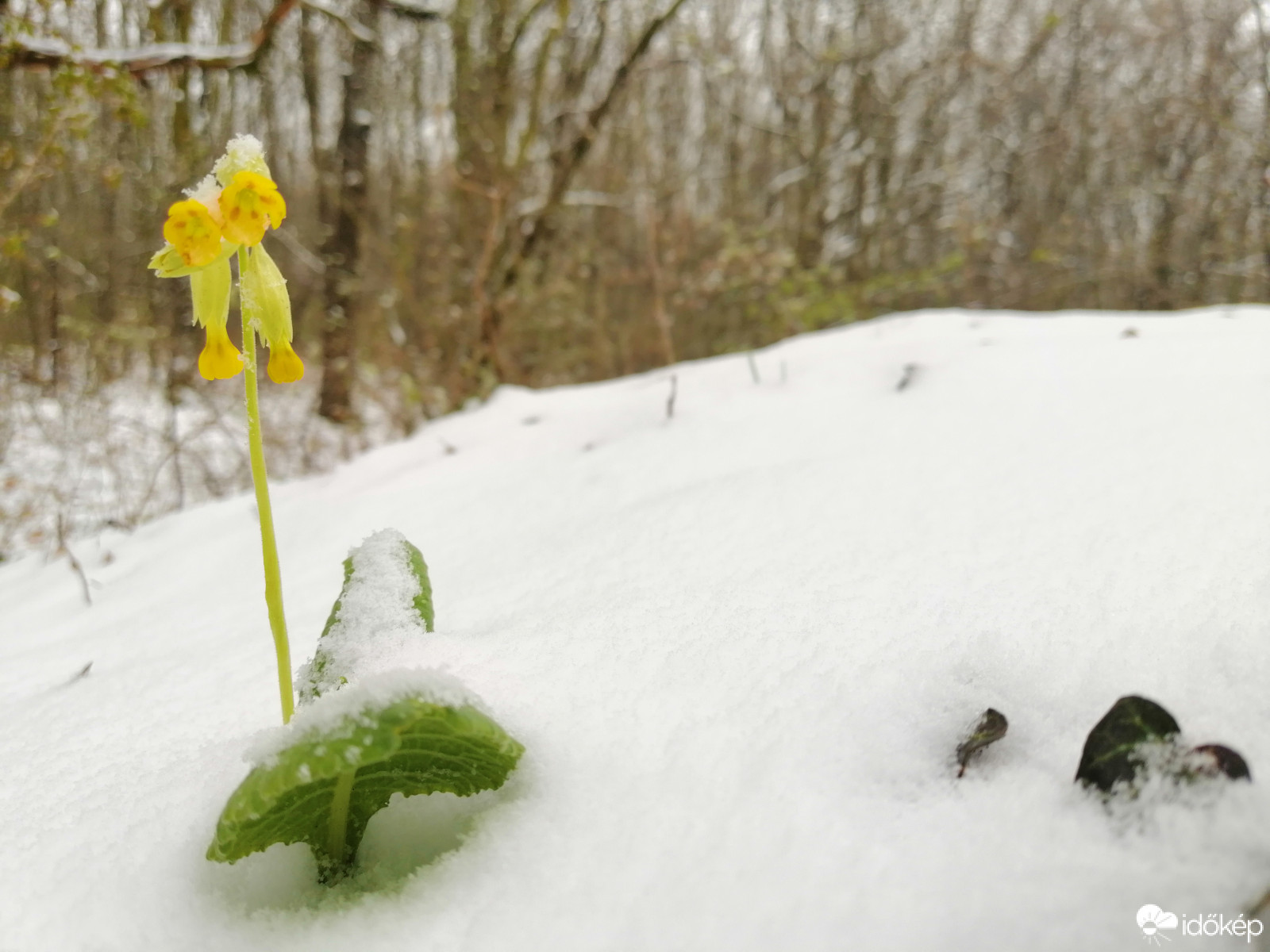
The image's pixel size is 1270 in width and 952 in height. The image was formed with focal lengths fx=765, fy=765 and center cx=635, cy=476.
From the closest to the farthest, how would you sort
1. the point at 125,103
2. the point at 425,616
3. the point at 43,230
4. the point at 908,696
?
the point at 908,696
the point at 425,616
the point at 125,103
the point at 43,230

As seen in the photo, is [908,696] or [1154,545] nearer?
[908,696]

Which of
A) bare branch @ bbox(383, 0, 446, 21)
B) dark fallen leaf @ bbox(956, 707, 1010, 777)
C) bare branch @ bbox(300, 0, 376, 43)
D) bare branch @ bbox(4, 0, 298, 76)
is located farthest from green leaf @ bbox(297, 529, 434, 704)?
bare branch @ bbox(383, 0, 446, 21)

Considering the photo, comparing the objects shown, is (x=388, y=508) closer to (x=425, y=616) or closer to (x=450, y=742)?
(x=425, y=616)

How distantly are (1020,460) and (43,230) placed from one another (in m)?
7.38

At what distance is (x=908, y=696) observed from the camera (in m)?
0.61

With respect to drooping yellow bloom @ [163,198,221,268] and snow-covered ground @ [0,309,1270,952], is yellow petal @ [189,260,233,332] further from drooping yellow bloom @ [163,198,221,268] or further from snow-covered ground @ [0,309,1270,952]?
snow-covered ground @ [0,309,1270,952]

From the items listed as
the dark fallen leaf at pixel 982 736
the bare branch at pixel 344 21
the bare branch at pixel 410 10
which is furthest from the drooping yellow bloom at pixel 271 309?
the bare branch at pixel 410 10

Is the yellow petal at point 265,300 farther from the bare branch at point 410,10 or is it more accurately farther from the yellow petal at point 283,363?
the bare branch at point 410,10

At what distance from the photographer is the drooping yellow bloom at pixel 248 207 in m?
0.60

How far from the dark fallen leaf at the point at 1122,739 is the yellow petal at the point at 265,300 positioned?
27.7 inches

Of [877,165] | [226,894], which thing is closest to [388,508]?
[226,894]

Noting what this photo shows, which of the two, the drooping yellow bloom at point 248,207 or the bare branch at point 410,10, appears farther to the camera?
the bare branch at point 410,10

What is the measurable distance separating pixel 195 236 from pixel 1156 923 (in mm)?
782

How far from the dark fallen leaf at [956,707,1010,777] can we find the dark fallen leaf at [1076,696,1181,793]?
0.06 metres
